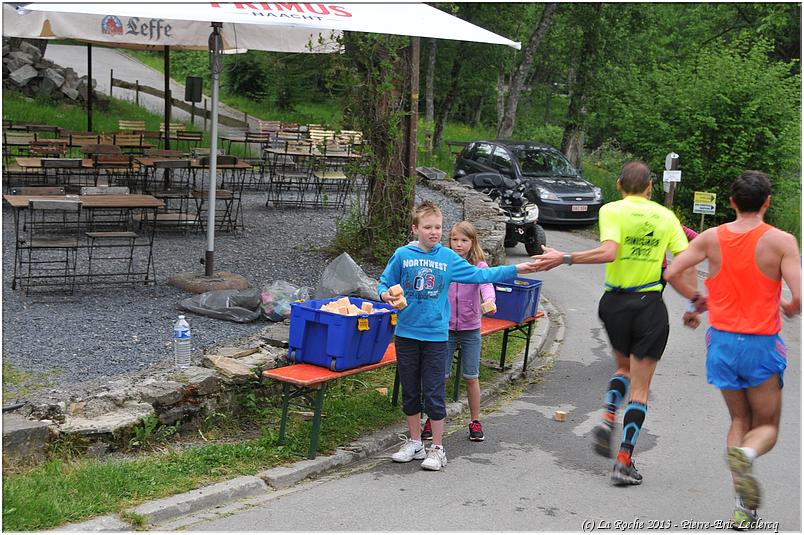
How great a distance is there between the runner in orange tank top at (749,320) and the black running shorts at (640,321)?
60 centimetres

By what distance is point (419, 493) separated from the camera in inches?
245

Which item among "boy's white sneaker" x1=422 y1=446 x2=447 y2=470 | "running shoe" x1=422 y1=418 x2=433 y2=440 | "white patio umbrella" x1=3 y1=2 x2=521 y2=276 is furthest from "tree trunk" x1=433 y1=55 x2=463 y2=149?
"boy's white sneaker" x1=422 y1=446 x2=447 y2=470

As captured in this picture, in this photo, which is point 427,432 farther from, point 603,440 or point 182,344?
point 182,344

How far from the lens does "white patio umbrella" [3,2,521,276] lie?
863 cm

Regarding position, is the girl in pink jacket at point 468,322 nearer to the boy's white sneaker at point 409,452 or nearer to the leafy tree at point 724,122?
the boy's white sneaker at point 409,452

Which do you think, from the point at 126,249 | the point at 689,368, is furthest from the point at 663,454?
the point at 126,249

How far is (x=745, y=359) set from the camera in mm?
5578

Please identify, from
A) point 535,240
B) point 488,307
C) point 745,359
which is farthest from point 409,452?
point 535,240

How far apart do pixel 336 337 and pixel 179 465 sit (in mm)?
1372

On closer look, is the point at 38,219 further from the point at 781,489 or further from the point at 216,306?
the point at 781,489

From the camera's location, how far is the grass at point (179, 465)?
5.24 meters

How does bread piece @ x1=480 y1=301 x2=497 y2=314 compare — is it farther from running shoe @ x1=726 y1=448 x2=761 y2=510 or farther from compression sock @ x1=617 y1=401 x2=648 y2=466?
running shoe @ x1=726 y1=448 x2=761 y2=510

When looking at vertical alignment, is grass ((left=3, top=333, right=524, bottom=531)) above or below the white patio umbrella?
below

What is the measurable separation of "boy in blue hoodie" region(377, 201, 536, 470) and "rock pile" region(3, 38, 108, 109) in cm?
2498
